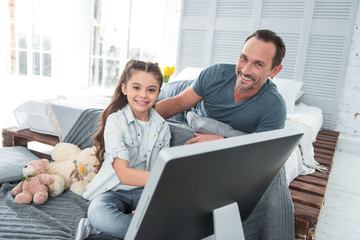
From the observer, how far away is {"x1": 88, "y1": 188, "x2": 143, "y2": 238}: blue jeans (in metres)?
1.08

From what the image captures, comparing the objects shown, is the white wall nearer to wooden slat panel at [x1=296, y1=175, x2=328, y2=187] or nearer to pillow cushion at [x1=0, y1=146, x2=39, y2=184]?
Result: wooden slat panel at [x1=296, y1=175, x2=328, y2=187]

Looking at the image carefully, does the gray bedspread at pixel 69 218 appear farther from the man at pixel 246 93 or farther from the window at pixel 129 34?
the window at pixel 129 34

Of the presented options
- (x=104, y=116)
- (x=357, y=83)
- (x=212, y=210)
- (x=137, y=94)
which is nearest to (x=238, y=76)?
(x=137, y=94)

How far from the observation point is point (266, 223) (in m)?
1.18

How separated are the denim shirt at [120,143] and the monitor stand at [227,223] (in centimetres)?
65

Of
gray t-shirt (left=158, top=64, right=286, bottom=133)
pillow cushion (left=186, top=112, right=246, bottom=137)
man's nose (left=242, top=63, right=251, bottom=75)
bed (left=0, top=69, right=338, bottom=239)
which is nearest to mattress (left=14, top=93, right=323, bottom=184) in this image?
bed (left=0, top=69, right=338, bottom=239)

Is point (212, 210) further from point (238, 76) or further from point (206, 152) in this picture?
point (238, 76)

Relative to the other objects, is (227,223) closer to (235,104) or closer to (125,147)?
(125,147)

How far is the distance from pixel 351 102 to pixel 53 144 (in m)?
2.94

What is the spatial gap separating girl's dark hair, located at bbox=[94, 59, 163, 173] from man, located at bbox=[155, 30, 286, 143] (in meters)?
0.34

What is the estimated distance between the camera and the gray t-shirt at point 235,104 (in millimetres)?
1484

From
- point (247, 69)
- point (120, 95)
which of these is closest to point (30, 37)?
point (120, 95)

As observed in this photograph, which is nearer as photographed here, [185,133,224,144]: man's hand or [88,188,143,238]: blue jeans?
[88,188,143,238]: blue jeans

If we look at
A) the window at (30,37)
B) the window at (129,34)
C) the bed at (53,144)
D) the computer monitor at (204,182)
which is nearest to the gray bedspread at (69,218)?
the bed at (53,144)
